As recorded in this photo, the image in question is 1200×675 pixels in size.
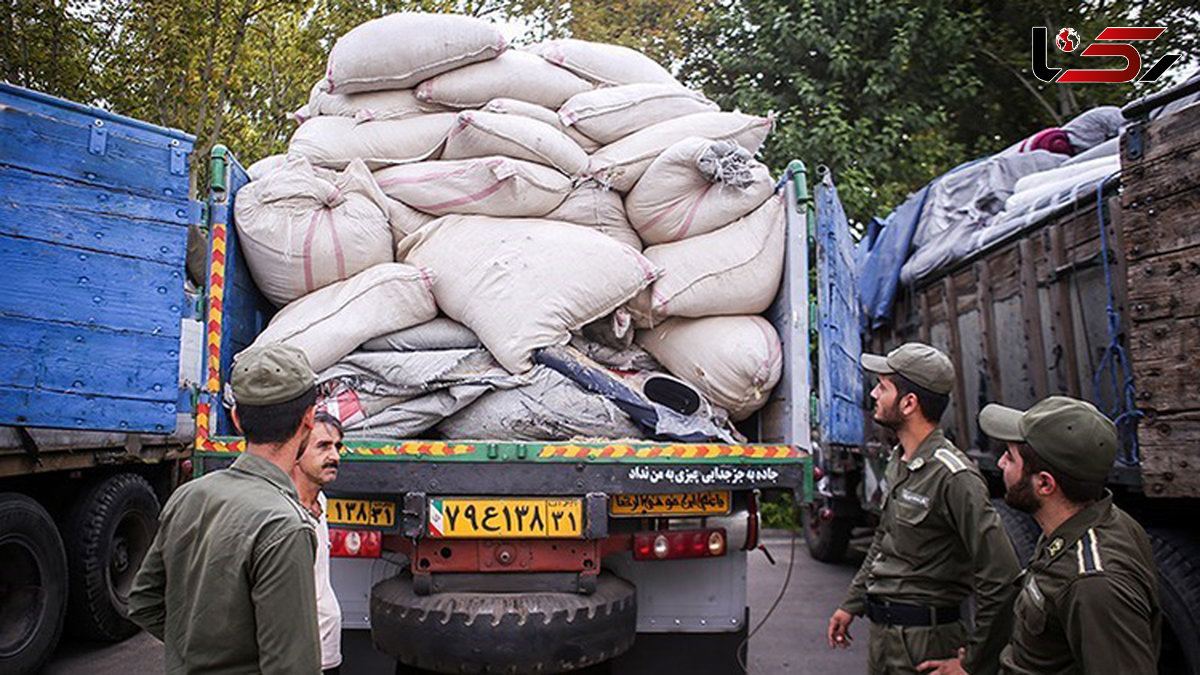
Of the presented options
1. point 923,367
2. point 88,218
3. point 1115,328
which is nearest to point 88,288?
point 88,218

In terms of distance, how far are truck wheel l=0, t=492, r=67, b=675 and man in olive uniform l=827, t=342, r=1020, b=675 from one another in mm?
3628

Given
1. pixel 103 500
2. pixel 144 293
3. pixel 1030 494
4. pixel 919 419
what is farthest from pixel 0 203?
pixel 1030 494

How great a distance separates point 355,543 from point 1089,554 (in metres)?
2.26

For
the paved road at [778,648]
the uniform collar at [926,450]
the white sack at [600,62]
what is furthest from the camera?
the paved road at [778,648]

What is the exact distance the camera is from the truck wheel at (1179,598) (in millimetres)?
2760

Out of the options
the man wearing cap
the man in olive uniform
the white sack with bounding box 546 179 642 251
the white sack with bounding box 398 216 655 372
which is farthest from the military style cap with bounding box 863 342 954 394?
the man wearing cap

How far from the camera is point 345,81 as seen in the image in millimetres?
3902

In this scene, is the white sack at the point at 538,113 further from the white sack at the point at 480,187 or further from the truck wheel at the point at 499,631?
the truck wheel at the point at 499,631

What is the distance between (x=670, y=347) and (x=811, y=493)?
785mm

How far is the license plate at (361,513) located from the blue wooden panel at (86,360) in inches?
60.8

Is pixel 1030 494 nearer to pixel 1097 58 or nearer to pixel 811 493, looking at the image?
pixel 811 493

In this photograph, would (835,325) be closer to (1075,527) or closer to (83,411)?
(1075,527)

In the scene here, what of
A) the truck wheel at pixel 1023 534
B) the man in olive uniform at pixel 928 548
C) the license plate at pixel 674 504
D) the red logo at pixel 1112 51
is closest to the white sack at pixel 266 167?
the license plate at pixel 674 504

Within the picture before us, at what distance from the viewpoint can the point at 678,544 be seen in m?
3.26
